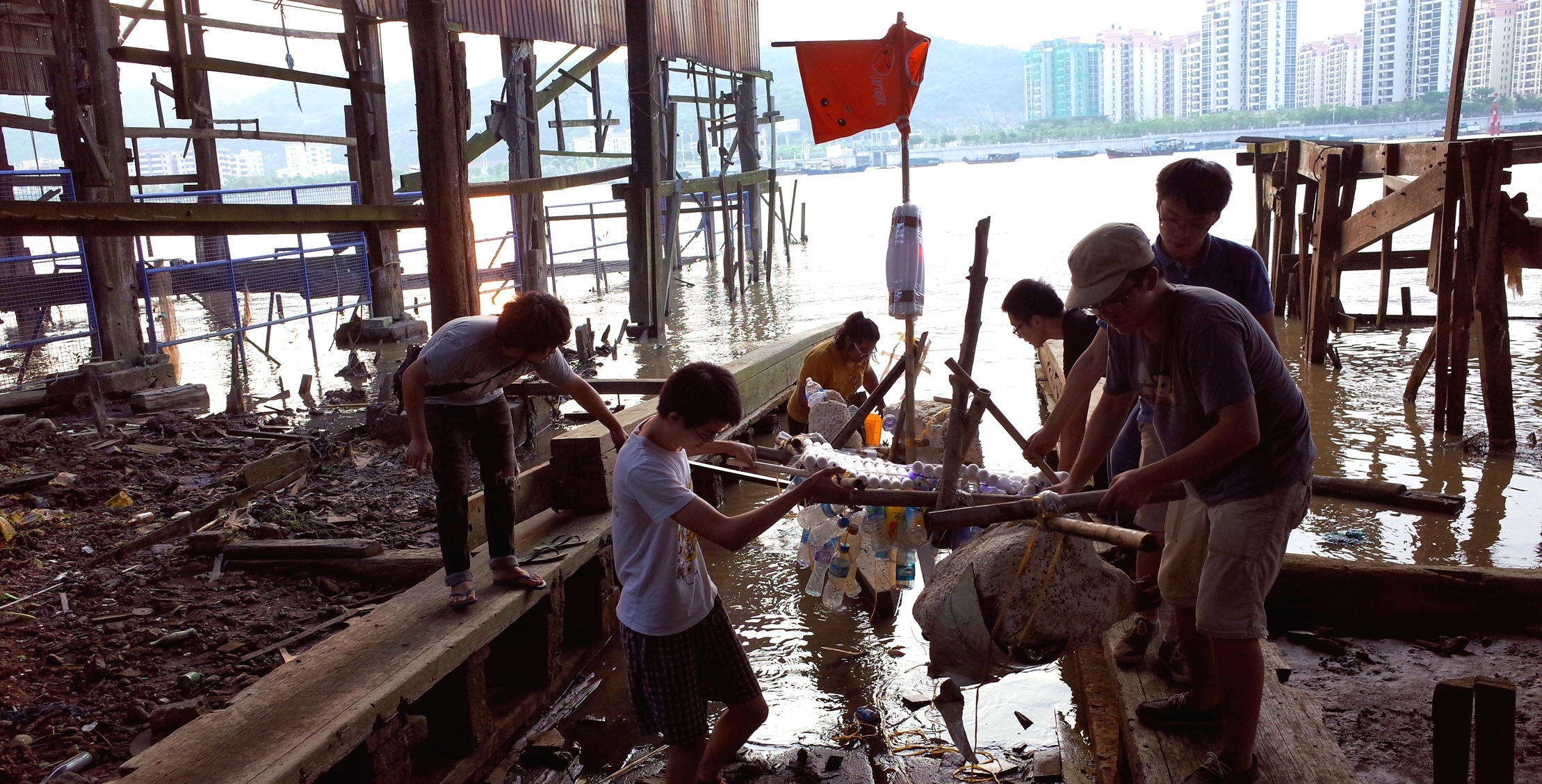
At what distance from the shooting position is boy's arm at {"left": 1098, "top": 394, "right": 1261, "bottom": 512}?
271 cm

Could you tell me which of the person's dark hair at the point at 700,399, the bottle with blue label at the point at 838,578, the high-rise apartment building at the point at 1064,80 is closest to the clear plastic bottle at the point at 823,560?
the bottle with blue label at the point at 838,578

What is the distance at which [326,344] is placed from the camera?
16344 millimetres

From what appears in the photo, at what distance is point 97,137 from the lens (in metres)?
10.7

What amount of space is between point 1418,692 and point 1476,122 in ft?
262

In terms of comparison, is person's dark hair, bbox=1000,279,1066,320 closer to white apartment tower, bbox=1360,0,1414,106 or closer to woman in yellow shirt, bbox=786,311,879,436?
woman in yellow shirt, bbox=786,311,879,436

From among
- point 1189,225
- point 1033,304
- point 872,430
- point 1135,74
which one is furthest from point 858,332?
point 1135,74

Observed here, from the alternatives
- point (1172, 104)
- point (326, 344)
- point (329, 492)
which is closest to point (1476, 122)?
point (1172, 104)

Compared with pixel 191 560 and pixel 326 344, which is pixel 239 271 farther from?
pixel 191 560

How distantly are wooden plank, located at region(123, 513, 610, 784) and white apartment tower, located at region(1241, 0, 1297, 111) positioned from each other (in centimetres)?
12556

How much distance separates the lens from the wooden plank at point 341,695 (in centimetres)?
321

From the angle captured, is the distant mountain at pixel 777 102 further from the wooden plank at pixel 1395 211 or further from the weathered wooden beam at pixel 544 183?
the wooden plank at pixel 1395 211

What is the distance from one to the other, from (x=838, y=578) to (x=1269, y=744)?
5.94 ft

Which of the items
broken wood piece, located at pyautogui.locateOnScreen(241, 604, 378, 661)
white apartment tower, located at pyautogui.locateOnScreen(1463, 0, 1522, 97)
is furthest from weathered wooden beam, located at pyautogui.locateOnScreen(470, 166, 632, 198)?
white apartment tower, located at pyautogui.locateOnScreen(1463, 0, 1522, 97)

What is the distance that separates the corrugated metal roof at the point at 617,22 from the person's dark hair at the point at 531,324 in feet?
29.2
